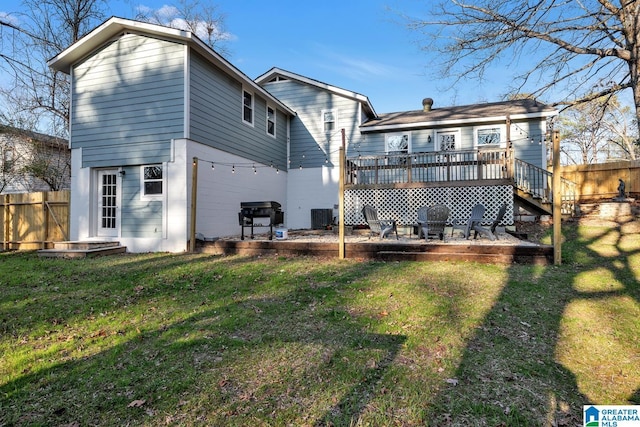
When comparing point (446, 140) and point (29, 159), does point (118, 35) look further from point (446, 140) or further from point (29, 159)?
point (446, 140)

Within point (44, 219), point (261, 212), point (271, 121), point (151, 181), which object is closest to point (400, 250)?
point (261, 212)

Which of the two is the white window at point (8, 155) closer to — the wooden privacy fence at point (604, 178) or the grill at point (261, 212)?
the grill at point (261, 212)

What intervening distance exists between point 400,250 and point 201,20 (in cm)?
2232

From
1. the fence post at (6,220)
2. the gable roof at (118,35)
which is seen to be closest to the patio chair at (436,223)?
the gable roof at (118,35)

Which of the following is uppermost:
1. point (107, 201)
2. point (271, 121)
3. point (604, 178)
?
point (271, 121)

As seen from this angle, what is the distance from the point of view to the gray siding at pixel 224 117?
941 cm

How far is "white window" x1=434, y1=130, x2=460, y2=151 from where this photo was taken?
1329 centimetres

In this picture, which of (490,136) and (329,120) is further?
(329,120)

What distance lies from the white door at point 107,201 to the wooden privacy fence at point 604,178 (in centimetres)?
1864

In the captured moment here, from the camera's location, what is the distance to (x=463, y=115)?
1318cm

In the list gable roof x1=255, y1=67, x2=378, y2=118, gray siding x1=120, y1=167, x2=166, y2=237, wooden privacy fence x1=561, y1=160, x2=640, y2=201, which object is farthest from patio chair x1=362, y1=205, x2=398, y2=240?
wooden privacy fence x1=561, y1=160, x2=640, y2=201

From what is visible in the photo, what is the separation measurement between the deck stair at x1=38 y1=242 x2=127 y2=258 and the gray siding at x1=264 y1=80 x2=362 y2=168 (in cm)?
770

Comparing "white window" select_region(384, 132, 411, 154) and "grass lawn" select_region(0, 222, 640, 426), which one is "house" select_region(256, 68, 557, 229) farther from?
"grass lawn" select_region(0, 222, 640, 426)

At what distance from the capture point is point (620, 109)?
2570 centimetres
